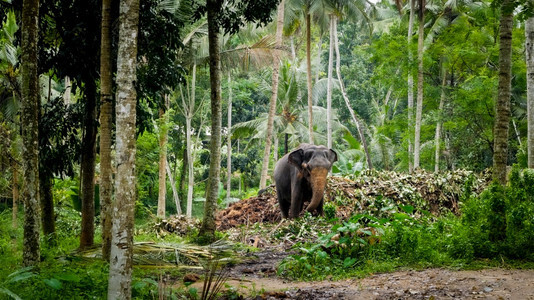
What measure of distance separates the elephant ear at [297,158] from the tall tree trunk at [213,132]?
3.18m

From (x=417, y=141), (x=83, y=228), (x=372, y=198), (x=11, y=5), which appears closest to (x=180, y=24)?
(x=11, y=5)

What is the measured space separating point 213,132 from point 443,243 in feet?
15.6

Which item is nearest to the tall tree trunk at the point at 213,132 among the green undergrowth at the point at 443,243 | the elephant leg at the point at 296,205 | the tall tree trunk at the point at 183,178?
the green undergrowth at the point at 443,243

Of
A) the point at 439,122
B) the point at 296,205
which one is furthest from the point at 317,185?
the point at 439,122

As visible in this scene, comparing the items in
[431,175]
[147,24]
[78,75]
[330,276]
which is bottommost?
[330,276]

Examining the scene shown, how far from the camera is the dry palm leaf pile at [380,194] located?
13742 mm

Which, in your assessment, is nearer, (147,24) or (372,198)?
(147,24)

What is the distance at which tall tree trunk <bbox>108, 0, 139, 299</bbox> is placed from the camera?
4758mm

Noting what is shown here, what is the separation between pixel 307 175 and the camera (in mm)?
12289

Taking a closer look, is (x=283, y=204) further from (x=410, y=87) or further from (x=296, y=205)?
(x=410, y=87)

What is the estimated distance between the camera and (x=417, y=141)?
2272cm

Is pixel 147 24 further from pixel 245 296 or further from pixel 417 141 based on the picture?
pixel 417 141

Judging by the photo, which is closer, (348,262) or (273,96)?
(348,262)

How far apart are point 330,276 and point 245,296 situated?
1511 mm
